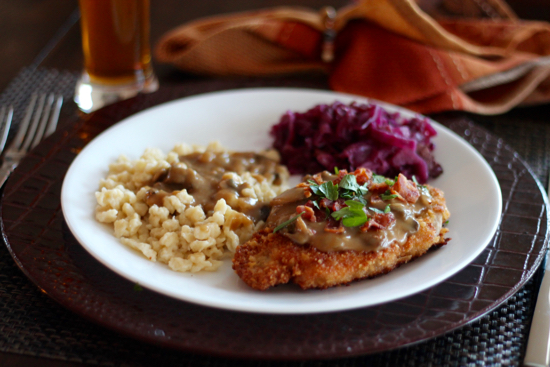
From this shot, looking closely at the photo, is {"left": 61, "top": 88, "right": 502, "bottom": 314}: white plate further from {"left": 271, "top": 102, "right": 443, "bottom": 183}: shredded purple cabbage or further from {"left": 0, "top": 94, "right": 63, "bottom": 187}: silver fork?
{"left": 0, "top": 94, "right": 63, "bottom": 187}: silver fork

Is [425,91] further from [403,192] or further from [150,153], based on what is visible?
[150,153]

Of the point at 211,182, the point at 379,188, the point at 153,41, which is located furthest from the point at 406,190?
the point at 153,41

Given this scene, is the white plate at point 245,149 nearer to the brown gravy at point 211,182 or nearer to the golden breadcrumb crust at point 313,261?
the golden breadcrumb crust at point 313,261

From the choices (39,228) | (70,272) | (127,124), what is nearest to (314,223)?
(70,272)

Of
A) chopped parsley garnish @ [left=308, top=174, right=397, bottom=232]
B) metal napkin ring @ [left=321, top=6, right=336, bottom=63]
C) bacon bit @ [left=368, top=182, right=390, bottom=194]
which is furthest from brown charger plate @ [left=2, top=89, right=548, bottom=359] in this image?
metal napkin ring @ [left=321, top=6, right=336, bottom=63]

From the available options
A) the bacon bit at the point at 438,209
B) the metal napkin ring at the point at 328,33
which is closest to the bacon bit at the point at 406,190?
the bacon bit at the point at 438,209

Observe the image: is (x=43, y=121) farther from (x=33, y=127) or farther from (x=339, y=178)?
(x=339, y=178)
